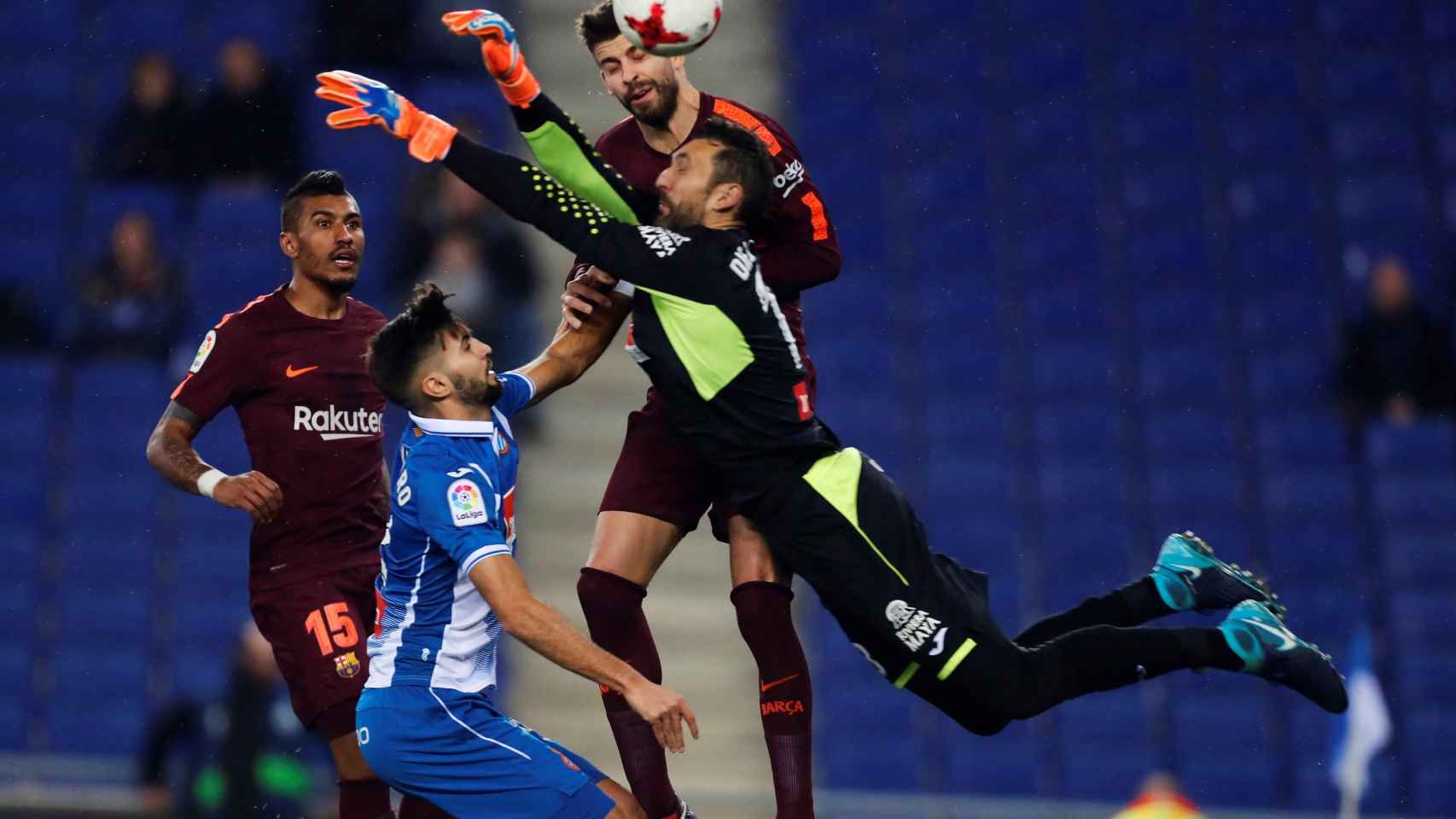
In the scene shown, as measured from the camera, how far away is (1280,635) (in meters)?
5.84

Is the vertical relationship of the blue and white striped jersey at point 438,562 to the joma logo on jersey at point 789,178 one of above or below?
below

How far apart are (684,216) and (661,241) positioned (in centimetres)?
23

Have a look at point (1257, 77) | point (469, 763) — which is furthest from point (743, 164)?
point (1257, 77)

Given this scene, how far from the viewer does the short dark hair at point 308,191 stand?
626 cm

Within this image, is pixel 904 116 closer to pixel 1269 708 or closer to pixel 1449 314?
pixel 1449 314

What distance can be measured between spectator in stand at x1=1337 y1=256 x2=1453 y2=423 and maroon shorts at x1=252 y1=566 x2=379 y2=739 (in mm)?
8097

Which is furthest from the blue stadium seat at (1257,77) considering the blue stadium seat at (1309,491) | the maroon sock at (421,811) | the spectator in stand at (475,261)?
the maroon sock at (421,811)

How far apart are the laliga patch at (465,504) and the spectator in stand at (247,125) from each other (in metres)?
7.46

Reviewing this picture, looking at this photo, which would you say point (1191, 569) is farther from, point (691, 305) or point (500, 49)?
point (500, 49)

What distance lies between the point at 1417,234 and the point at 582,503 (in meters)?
6.38

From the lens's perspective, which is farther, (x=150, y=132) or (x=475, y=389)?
(x=150, y=132)

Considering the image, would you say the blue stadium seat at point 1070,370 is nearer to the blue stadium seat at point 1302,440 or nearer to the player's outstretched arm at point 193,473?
the blue stadium seat at point 1302,440

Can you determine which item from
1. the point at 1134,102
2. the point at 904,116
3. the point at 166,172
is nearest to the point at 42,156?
the point at 166,172

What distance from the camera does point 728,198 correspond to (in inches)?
218
